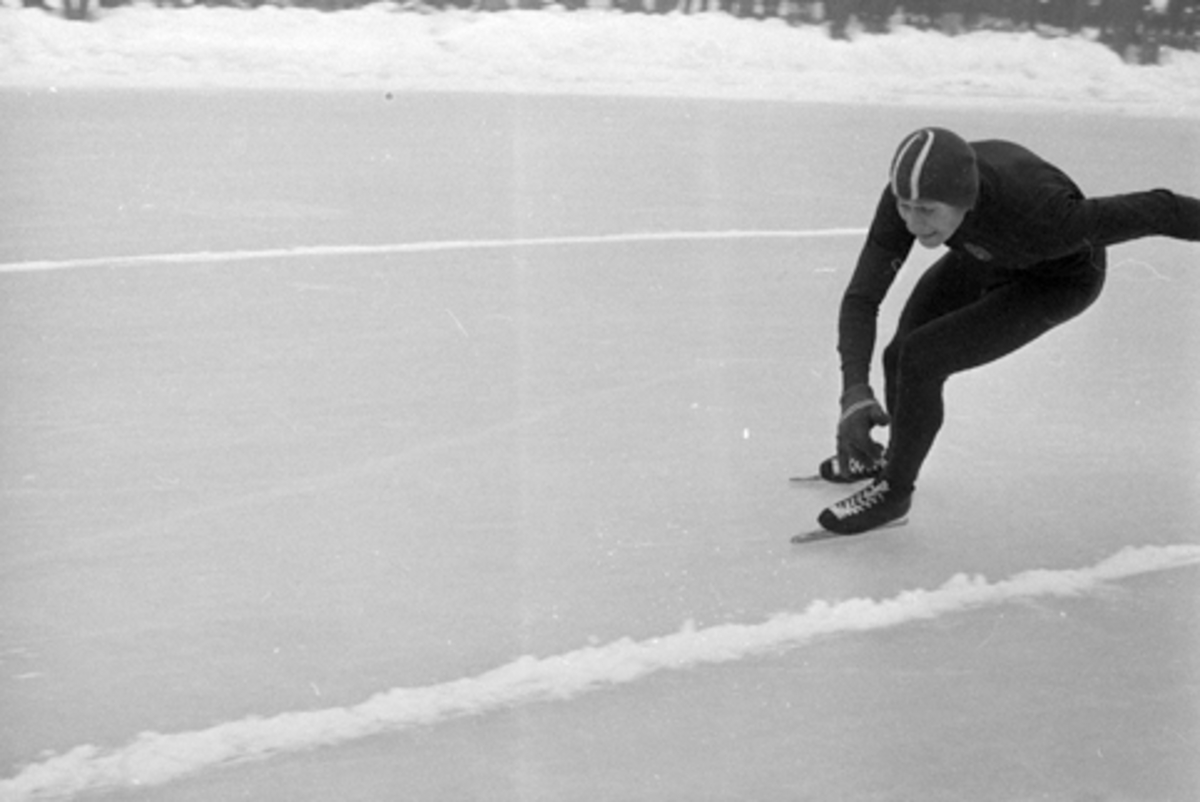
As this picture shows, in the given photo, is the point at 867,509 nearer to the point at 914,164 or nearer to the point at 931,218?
the point at 931,218

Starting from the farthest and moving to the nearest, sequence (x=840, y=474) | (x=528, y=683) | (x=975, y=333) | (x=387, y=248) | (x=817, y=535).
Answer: (x=387, y=248), (x=840, y=474), (x=817, y=535), (x=975, y=333), (x=528, y=683)

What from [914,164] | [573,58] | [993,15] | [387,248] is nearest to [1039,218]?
[914,164]

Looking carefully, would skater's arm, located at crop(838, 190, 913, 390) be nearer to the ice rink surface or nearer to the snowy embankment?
the ice rink surface

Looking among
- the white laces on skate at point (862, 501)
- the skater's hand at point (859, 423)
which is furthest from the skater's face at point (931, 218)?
the white laces on skate at point (862, 501)

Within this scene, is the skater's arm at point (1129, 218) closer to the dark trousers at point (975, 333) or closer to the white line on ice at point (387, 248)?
the dark trousers at point (975, 333)

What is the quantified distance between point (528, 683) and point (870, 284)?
1.40m

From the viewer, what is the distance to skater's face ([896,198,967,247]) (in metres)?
3.47

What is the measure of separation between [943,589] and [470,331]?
2423 millimetres

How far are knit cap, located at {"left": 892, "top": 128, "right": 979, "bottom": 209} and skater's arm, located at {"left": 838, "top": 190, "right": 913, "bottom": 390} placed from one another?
1.10 ft

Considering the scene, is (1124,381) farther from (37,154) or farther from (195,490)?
(37,154)

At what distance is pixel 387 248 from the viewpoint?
22.5ft

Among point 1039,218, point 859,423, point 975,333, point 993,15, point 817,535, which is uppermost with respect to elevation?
point 1039,218

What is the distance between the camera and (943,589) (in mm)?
3617

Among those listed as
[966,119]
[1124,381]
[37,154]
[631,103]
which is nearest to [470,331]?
[1124,381]
